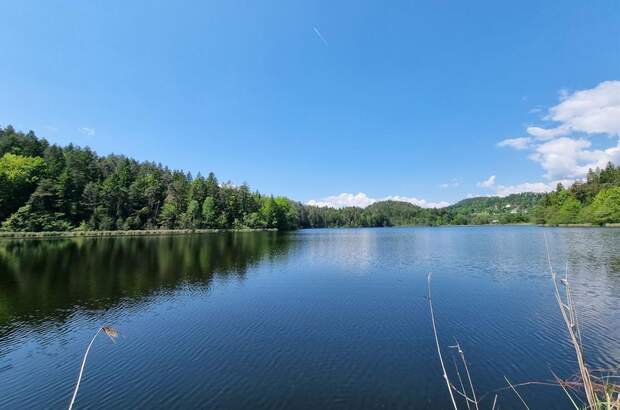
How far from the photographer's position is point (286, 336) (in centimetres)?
1488

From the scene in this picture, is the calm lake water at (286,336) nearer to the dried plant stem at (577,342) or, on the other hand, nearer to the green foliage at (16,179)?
the dried plant stem at (577,342)

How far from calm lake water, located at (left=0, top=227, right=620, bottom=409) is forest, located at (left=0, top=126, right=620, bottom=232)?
69.9 metres

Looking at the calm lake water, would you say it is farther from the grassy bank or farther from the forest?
the forest

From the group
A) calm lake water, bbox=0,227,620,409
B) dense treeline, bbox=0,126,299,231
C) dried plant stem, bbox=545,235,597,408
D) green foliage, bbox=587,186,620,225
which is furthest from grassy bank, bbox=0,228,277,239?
green foliage, bbox=587,186,620,225

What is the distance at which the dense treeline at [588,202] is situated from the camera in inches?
3866

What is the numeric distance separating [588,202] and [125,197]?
528 ft

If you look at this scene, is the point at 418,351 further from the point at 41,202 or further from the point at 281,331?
the point at 41,202

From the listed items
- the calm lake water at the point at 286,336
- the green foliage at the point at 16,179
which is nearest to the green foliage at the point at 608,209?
the calm lake water at the point at 286,336

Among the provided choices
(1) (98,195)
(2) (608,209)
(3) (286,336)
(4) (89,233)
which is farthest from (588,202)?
(1) (98,195)

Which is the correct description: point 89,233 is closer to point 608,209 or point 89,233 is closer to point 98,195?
point 98,195

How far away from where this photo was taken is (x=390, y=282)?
86.4 ft

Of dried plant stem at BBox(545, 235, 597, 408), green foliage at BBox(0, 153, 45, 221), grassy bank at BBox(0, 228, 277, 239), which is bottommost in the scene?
dried plant stem at BBox(545, 235, 597, 408)

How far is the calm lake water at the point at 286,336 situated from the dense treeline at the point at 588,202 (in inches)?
3740

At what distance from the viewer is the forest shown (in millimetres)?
81875
